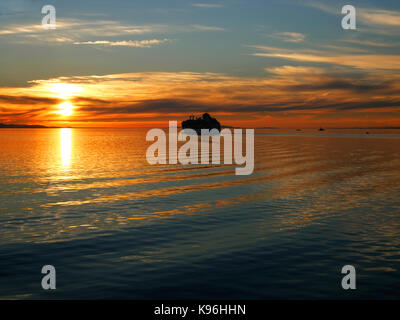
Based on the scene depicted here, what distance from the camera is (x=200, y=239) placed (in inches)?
744

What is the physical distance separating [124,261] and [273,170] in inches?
1400

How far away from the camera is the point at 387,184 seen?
36.4 m

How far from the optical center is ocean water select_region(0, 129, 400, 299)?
43.2 feet

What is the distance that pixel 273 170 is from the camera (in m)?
48.8

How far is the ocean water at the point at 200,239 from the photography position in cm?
1316

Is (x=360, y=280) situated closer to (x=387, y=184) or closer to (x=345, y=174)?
(x=387, y=184)

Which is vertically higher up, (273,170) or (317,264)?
(273,170)

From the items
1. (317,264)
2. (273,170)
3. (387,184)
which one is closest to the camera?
(317,264)

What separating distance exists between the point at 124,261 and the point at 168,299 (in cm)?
404
